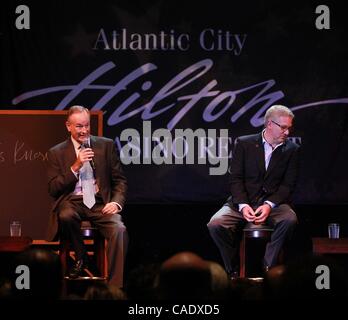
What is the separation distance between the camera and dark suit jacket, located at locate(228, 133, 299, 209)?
564cm

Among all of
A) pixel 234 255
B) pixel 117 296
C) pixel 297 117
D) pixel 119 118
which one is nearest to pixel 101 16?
pixel 119 118

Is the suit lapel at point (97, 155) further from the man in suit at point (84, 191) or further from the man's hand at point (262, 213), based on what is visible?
the man's hand at point (262, 213)

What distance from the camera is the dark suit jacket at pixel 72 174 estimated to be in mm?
5531

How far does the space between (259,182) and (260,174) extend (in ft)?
0.20

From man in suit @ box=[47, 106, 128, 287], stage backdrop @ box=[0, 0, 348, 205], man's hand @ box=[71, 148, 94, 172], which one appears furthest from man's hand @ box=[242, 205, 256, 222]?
man's hand @ box=[71, 148, 94, 172]

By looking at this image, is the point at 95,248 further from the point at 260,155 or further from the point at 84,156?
the point at 260,155

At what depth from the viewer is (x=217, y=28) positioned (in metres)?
6.55

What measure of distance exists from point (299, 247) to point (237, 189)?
1.26 metres

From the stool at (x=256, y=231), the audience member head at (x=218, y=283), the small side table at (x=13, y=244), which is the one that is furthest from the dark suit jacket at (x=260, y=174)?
the audience member head at (x=218, y=283)

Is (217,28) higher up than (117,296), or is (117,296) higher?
(217,28)

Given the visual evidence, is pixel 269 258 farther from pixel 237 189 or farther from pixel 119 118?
pixel 119 118

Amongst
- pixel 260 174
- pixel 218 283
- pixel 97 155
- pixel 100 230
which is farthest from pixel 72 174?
pixel 218 283

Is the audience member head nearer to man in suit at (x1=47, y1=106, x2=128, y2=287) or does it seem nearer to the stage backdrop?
man in suit at (x1=47, y1=106, x2=128, y2=287)
